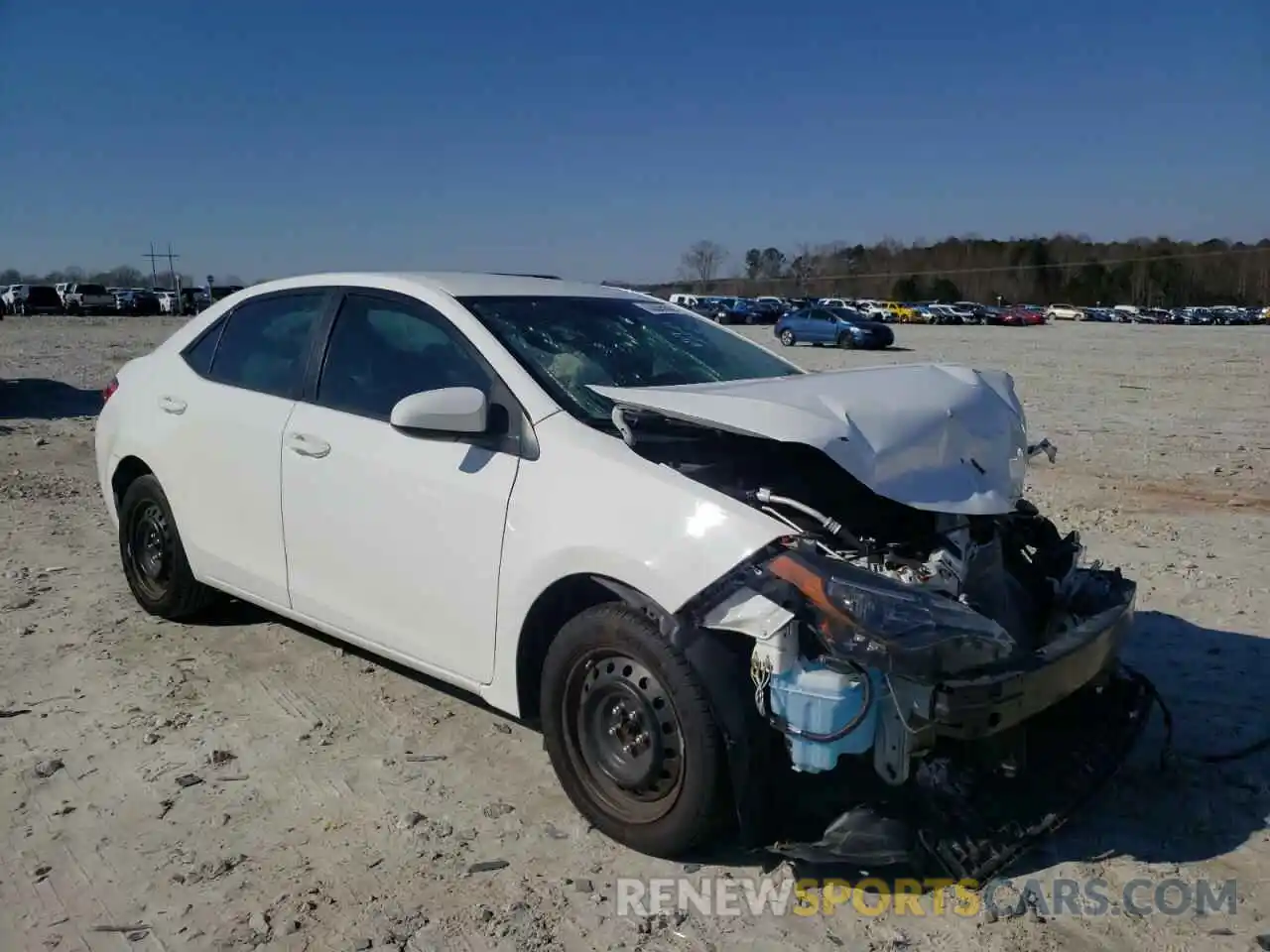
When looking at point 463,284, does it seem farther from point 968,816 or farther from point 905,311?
point 905,311

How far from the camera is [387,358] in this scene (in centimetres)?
392

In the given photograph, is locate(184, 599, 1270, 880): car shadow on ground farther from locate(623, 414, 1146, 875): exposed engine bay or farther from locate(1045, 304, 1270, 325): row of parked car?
locate(1045, 304, 1270, 325): row of parked car

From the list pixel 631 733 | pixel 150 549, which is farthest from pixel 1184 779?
pixel 150 549

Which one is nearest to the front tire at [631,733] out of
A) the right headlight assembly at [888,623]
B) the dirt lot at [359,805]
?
the dirt lot at [359,805]

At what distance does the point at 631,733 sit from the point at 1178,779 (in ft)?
6.60

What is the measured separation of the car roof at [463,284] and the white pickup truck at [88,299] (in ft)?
197

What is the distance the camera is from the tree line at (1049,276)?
10050cm

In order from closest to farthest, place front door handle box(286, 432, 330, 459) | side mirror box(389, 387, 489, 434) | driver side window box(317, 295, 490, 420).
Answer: side mirror box(389, 387, 489, 434) → driver side window box(317, 295, 490, 420) → front door handle box(286, 432, 330, 459)

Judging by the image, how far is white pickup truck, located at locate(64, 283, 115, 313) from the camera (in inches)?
2226

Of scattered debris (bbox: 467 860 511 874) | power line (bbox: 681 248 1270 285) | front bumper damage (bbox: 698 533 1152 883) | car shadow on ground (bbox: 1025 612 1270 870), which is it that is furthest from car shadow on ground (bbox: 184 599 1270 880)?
power line (bbox: 681 248 1270 285)

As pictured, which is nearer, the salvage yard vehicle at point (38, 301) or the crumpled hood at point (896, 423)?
the crumpled hood at point (896, 423)

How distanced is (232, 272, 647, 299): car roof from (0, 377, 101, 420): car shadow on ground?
971 centimetres

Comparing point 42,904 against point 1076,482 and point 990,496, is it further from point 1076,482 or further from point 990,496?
point 1076,482

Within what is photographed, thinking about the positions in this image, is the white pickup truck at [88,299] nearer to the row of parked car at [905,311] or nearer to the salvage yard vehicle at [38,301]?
the salvage yard vehicle at [38,301]
